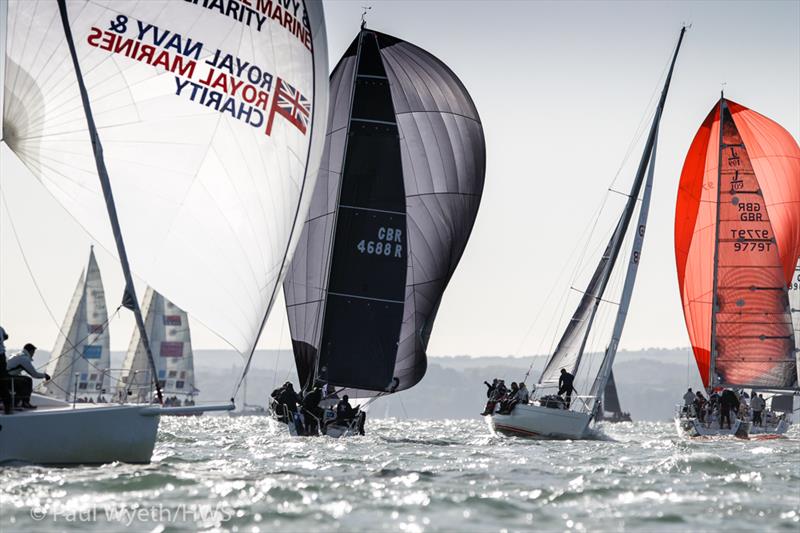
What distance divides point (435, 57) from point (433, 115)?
1.35 meters

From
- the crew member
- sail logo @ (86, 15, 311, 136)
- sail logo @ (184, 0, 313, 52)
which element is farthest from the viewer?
the crew member

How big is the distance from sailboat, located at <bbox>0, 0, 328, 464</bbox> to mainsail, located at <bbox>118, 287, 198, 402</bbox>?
47510mm

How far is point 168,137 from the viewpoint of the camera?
47.1 ft

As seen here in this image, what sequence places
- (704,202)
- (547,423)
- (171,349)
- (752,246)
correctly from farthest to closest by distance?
(171,349)
(704,202)
(752,246)
(547,423)

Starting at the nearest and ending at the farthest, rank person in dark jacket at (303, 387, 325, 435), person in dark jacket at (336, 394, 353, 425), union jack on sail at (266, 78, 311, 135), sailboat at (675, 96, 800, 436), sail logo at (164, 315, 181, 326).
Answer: union jack on sail at (266, 78, 311, 135) < person in dark jacket at (303, 387, 325, 435) < person in dark jacket at (336, 394, 353, 425) < sailboat at (675, 96, 800, 436) < sail logo at (164, 315, 181, 326)

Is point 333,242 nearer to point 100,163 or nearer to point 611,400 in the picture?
point 100,163

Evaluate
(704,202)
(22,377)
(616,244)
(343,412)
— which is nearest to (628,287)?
(616,244)

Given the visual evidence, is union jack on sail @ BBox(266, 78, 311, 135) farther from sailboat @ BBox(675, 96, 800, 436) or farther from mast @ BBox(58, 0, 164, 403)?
sailboat @ BBox(675, 96, 800, 436)

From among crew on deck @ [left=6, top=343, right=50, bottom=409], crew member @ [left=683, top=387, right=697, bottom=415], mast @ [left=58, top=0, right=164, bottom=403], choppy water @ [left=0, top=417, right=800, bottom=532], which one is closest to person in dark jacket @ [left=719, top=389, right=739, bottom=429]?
crew member @ [left=683, top=387, right=697, bottom=415]

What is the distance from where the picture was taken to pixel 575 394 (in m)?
26.3

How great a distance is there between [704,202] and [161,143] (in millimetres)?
21499

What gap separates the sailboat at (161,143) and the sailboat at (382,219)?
387 inches

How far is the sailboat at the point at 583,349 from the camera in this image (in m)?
24.9

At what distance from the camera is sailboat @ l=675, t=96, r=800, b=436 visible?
3097 centimetres
